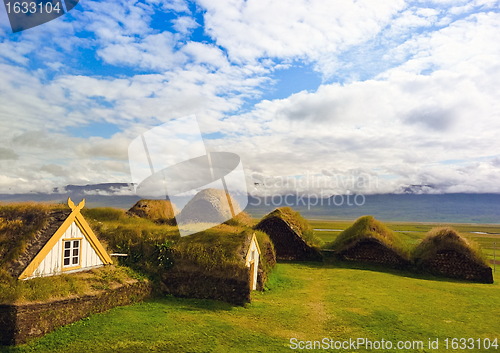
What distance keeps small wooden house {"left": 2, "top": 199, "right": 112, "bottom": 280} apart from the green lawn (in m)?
2.34

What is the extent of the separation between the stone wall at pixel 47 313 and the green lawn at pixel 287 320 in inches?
11.6

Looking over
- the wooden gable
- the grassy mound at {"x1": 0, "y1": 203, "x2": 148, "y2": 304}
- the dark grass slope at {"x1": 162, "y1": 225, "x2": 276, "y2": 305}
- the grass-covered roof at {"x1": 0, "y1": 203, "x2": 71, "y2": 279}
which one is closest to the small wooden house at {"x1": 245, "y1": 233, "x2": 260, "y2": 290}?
the dark grass slope at {"x1": 162, "y1": 225, "x2": 276, "y2": 305}

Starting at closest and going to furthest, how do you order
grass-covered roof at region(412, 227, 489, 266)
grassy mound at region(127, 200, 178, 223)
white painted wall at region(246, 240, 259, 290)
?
white painted wall at region(246, 240, 259, 290)
grass-covered roof at region(412, 227, 489, 266)
grassy mound at region(127, 200, 178, 223)

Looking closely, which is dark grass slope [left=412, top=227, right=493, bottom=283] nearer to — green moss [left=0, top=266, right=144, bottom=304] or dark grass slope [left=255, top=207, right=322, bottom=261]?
dark grass slope [left=255, top=207, right=322, bottom=261]

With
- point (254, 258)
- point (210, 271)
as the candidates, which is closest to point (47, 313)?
point (210, 271)

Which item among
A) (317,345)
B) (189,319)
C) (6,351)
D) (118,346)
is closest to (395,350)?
(317,345)

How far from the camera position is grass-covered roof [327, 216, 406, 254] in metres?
24.9

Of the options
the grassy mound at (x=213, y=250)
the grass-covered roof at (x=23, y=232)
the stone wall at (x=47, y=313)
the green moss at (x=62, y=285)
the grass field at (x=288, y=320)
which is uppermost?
the grass-covered roof at (x=23, y=232)

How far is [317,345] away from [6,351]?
904cm

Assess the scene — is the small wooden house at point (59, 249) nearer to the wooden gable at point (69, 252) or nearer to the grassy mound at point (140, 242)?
the wooden gable at point (69, 252)

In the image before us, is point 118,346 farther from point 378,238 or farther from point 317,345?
point 378,238

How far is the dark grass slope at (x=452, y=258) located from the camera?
21.4 metres

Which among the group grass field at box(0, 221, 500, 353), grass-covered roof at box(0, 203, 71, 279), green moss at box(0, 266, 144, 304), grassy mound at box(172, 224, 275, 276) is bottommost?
grass field at box(0, 221, 500, 353)

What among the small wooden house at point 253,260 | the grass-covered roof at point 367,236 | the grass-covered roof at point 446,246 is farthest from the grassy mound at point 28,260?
the grass-covered roof at point 446,246
